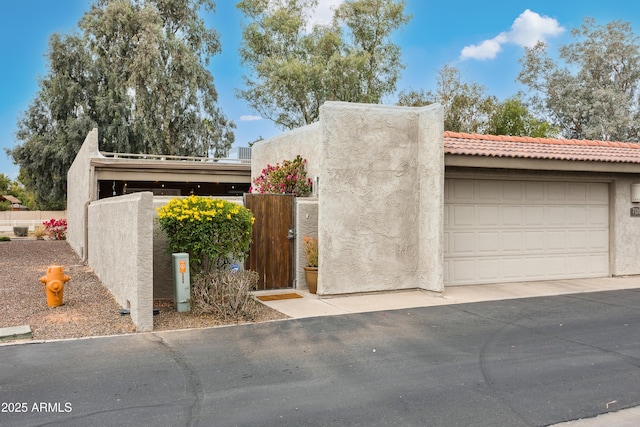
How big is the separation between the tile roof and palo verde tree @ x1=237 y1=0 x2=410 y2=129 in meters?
19.2

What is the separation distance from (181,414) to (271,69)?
30029 millimetres

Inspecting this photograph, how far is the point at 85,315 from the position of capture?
319 inches

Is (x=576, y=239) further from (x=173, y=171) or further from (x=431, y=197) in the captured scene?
(x=173, y=171)

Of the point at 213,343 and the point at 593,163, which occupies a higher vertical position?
the point at 593,163

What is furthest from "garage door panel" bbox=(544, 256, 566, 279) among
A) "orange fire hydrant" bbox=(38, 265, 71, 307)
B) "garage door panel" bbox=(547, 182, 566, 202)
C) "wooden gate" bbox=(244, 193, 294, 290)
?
"orange fire hydrant" bbox=(38, 265, 71, 307)

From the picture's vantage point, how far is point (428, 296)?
10.1 meters

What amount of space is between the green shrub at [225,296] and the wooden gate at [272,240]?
2.10 metres

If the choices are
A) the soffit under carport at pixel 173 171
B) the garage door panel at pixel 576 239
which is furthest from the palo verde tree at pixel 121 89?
the garage door panel at pixel 576 239

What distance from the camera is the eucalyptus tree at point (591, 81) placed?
116 feet

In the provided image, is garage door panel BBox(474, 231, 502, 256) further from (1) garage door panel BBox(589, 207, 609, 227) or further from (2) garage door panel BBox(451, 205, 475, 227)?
(1) garage door panel BBox(589, 207, 609, 227)

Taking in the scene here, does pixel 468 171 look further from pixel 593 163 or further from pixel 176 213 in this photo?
pixel 176 213

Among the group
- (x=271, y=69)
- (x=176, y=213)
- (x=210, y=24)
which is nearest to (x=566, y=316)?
(x=176, y=213)

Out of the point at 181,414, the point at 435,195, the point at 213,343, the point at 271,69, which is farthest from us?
the point at 271,69

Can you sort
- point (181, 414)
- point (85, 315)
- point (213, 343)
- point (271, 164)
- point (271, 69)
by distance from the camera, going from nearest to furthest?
point (181, 414)
point (213, 343)
point (85, 315)
point (271, 164)
point (271, 69)
